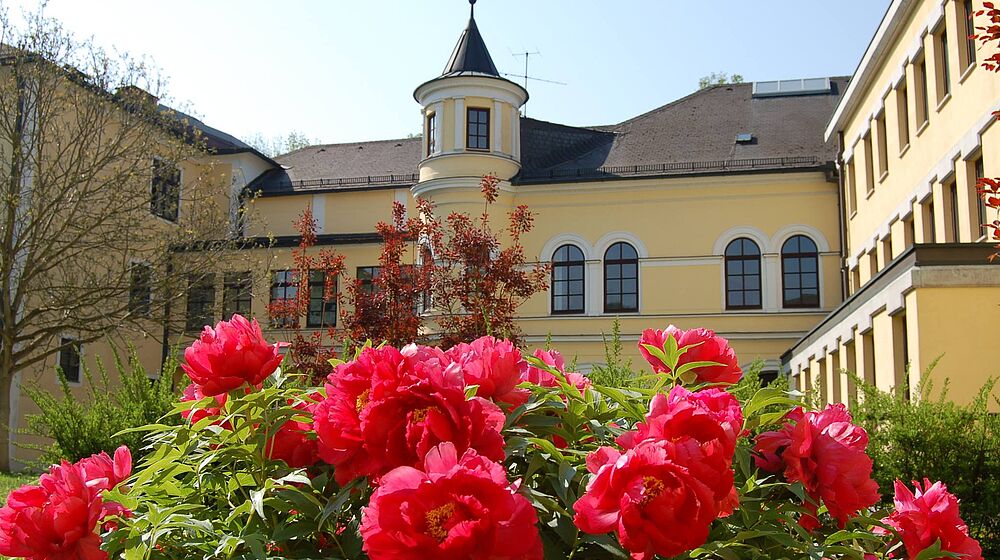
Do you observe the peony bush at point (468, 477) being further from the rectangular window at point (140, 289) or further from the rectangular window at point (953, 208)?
the rectangular window at point (140, 289)

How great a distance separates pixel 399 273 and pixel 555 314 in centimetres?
1317

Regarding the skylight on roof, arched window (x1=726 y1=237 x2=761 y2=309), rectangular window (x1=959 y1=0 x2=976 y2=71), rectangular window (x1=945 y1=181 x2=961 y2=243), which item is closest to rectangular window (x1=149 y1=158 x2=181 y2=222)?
arched window (x1=726 y1=237 x2=761 y2=309)

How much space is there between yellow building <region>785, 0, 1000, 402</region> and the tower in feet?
35.5

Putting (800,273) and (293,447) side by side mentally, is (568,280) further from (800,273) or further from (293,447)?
(293,447)

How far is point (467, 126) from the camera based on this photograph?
36438mm

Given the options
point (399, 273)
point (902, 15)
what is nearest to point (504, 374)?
point (399, 273)

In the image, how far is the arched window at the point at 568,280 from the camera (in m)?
36.2

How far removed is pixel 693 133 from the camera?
38500 millimetres

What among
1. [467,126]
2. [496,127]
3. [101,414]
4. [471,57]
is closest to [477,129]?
[467,126]

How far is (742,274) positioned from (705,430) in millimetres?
33833

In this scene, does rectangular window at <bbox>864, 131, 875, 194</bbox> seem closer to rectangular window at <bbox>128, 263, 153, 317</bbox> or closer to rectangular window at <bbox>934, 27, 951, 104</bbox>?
rectangular window at <bbox>934, 27, 951, 104</bbox>

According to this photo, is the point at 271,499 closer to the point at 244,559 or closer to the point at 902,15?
the point at 244,559

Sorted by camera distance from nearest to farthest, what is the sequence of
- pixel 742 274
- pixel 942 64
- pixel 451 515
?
pixel 451 515 → pixel 942 64 → pixel 742 274

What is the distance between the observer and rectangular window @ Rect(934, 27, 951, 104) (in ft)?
73.3
